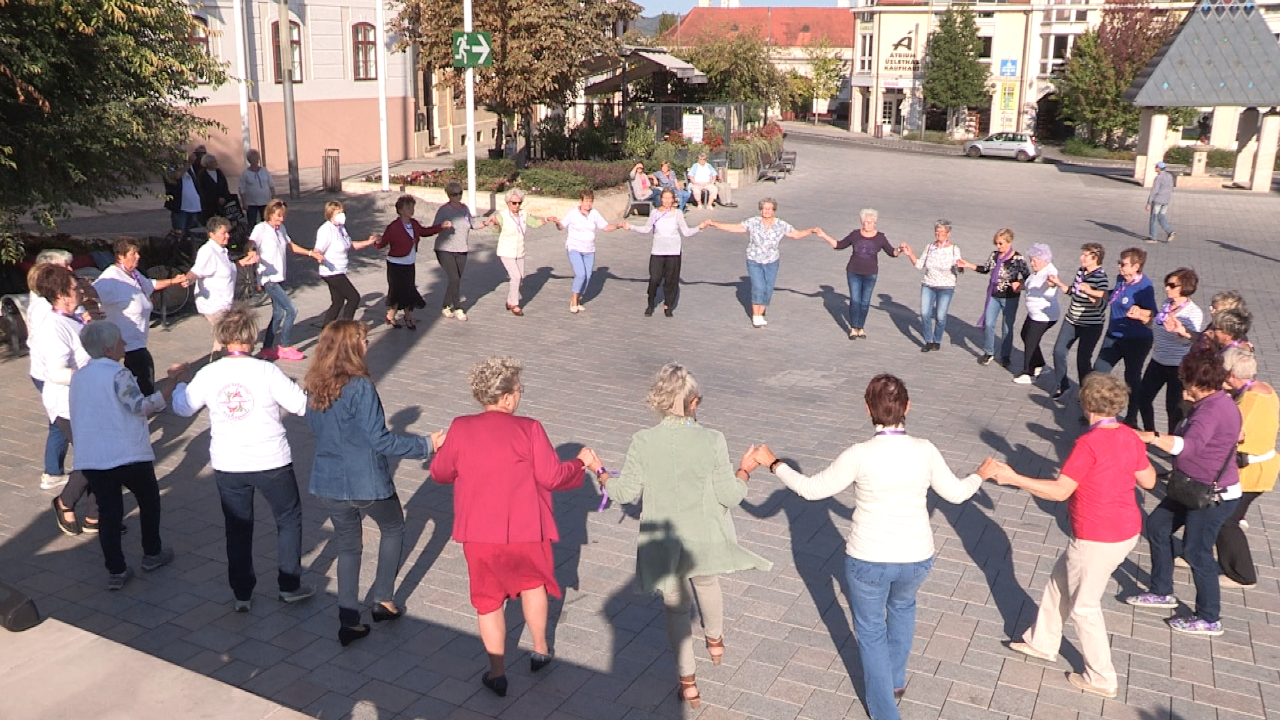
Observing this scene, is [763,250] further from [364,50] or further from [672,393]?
[364,50]

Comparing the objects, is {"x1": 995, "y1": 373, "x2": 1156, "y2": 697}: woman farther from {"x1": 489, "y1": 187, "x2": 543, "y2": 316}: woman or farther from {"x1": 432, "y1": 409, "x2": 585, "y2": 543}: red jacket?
{"x1": 489, "y1": 187, "x2": 543, "y2": 316}: woman

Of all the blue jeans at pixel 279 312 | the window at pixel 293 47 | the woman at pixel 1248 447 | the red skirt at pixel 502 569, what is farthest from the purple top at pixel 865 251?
the window at pixel 293 47

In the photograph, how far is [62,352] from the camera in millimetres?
7195

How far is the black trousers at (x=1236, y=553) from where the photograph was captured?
21.8ft

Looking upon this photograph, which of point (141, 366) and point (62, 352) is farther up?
point (62, 352)

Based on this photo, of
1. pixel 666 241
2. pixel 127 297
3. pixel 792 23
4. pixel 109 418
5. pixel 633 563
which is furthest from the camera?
pixel 792 23

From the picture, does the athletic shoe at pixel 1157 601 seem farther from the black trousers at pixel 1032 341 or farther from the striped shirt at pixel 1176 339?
the black trousers at pixel 1032 341

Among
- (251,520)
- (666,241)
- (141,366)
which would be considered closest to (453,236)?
(666,241)

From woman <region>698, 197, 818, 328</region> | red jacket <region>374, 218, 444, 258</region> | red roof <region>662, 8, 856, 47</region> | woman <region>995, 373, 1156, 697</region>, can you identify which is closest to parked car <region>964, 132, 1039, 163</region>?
woman <region>698, 197, 818, 328</region>

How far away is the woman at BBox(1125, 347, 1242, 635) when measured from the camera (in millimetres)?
6027

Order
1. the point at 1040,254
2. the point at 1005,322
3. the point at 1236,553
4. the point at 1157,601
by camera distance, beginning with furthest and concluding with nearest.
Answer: the point at 1005,322 < the point at 1040,254 < the point at 1236,553 < the point at 1157,601

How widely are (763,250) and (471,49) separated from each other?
31.4ft

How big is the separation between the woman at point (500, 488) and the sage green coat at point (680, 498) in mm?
317

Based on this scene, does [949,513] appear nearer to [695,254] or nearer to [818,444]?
[818,444]
